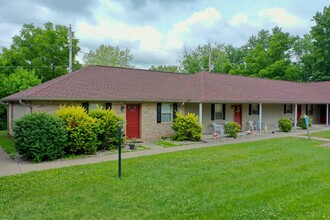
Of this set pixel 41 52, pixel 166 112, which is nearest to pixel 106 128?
pixel 166 112

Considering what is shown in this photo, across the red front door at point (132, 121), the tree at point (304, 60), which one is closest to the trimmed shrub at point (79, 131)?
the red front door at point (132, 121)

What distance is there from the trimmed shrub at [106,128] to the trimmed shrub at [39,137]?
1.85m

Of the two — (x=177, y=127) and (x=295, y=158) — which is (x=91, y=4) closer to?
(x=177, y=127)

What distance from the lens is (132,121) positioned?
14.2m

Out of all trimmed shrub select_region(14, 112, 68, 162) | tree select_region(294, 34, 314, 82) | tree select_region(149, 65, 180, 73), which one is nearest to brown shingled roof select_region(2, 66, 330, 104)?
trimmed shrub select_region(14, 112, 68, 162)

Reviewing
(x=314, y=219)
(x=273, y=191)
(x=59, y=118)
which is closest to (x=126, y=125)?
(x=59, y=118)

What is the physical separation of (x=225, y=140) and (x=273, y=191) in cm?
879

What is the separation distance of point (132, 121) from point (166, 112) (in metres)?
2.24

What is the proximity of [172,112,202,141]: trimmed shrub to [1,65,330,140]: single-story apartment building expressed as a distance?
950 millimetres

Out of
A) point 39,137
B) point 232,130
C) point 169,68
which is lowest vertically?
point 232,130

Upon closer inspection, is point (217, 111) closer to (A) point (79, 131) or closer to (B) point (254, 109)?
(B) point (254, 109)

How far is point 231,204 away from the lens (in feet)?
17.3

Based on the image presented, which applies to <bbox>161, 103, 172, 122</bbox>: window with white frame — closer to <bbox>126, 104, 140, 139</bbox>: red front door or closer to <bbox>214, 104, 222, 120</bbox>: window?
<bbox>126, 104, 140, 139</bbox>: red front door

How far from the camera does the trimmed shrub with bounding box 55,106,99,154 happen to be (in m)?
10.3
